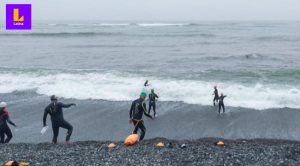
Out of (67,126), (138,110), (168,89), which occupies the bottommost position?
(168,89)

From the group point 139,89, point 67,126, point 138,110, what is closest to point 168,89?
point 139,89

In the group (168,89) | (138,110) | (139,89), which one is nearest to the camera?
(138,110)

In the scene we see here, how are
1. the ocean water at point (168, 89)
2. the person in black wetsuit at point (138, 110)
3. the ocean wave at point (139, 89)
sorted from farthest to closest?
the ocean wave at point (139, 89)
the ocean water at point (168, 89)
the person in black wetsuit at point (138, 110)

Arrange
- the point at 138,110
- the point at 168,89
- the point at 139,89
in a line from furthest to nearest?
the point at 139,89 < the point at 168,89 < the point at 138,110

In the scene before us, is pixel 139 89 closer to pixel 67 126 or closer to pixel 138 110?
pixel 138 110

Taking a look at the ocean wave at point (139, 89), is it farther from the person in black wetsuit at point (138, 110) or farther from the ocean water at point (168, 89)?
the person in black wetsuit at point (138, 110)

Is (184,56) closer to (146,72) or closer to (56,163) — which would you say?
(146,72)

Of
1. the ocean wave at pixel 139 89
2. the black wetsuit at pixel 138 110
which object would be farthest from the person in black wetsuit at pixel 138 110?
the ocean wave at pixel 139 89

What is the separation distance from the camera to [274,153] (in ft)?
24.1

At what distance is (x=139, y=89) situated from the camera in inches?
664

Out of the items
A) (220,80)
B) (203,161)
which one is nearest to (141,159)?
(203,161)

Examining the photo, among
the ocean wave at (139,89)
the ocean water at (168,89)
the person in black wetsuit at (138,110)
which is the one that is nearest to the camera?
the person in black wetsuit at (138,110)

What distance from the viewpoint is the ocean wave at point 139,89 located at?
583 inches

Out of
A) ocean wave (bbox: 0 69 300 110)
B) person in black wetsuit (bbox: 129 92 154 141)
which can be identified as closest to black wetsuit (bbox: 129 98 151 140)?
person in black wetsuit (bbox: 129 92 154 141)
